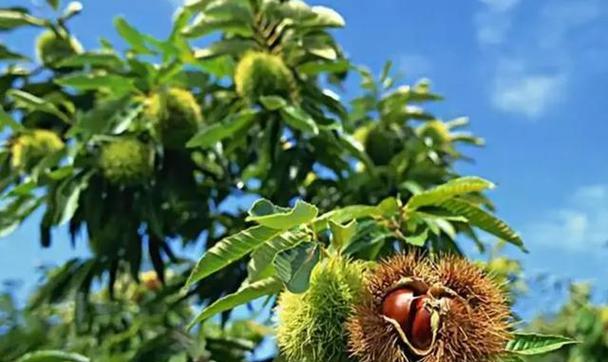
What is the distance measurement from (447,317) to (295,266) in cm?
19

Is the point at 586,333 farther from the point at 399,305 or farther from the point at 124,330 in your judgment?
the point at 399,305

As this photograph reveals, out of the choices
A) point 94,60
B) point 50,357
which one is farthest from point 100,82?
point 50,357

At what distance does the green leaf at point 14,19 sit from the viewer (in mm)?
2723

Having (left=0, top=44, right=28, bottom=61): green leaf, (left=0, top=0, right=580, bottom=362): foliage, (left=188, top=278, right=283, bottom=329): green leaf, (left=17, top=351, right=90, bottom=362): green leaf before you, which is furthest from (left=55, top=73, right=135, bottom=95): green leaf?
(left=188, top=278, right=283, bottom=329): green leaf

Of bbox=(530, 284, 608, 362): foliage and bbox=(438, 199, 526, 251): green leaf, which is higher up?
bbox=(530, 284, 608, 362): foliage

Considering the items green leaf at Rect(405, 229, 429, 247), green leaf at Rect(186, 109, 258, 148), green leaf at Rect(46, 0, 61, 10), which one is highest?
green leaf at Rect(46, 0, 61, 10)

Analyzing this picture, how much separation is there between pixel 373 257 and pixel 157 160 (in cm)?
109

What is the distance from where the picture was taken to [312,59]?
243cm

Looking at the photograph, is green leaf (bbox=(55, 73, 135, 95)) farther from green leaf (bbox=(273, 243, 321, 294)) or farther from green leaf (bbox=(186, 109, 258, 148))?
green leaf (bbox=(273, 243, 321, 294))

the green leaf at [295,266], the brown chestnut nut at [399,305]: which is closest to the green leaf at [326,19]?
the green leaf at [295,266]

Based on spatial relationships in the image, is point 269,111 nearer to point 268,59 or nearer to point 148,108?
point 268,59

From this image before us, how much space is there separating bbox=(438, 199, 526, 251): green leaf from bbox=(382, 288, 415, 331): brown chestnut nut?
43cm

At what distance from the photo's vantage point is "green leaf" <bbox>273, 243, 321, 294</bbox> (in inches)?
43.8

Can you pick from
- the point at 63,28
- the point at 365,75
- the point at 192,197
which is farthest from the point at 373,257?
the point at 63,28
